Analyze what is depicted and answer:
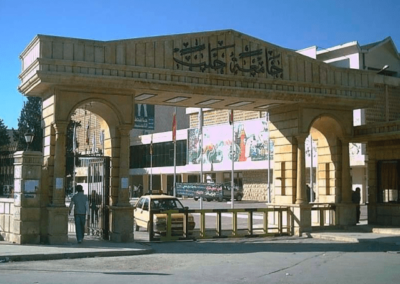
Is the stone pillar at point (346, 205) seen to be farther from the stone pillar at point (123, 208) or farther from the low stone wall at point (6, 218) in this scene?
the low stone wall at point (6, 218)

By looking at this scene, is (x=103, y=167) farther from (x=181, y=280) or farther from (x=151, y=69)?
(x=181, y=280)

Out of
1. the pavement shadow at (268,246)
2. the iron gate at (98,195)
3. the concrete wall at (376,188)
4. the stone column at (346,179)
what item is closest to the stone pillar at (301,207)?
Answer: the pavement shadow at (268,246)

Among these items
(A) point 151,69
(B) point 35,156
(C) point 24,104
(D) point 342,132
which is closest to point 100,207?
(B) point 35,156

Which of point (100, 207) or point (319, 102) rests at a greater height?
point (319, 102)

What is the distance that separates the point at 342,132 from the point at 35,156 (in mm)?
12051

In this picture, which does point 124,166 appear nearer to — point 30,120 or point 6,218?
point 6,218

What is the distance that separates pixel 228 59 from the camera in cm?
1856

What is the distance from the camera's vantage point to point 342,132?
70.3 ft

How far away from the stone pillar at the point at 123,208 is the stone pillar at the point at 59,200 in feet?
5.24

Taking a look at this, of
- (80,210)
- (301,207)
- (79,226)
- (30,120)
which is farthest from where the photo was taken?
(30,120)

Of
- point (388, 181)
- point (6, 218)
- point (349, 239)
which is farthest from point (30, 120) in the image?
point (349, 239)

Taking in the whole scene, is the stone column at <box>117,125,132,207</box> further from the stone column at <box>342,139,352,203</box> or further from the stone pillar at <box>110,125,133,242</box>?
the stone column at <box>342,139,352,203</box>

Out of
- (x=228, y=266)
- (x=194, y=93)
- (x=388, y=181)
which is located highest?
(x=194, y=93)

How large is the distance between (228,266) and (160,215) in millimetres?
6992
